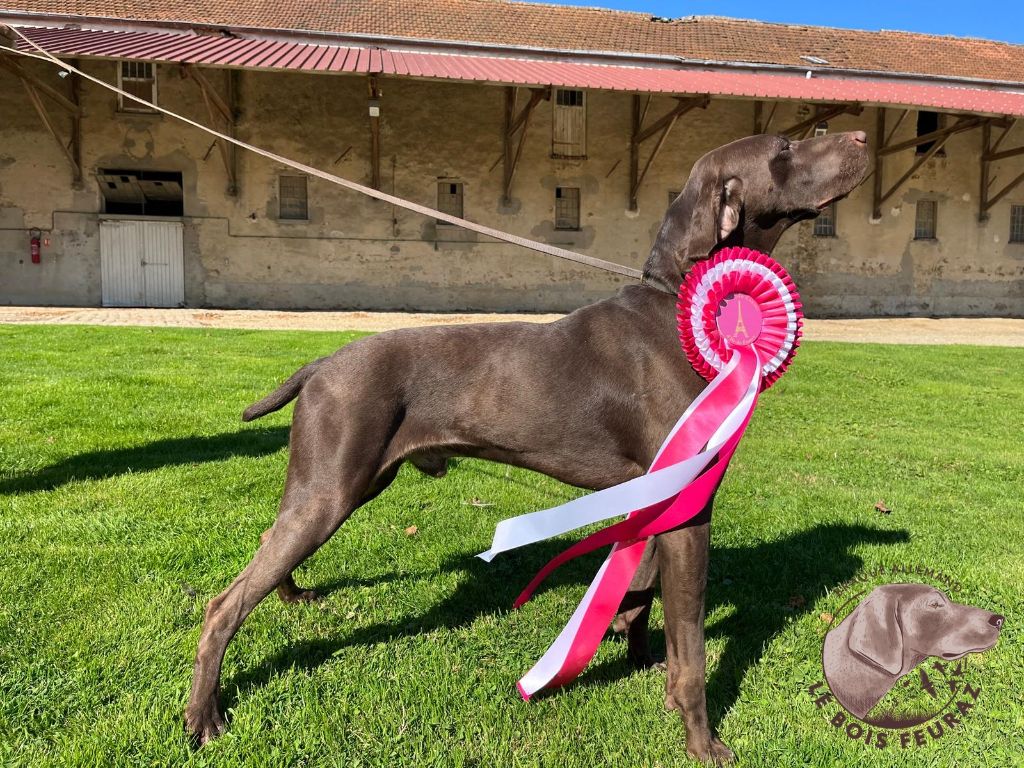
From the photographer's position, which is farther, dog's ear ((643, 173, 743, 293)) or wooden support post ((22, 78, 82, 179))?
wooden support post ((22, 78, 82, 179))

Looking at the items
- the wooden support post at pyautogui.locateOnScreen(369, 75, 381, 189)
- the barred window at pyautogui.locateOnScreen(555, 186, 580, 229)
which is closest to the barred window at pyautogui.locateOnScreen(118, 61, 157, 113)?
the wooden support post at pyautogui.locateOnScreen(369, 75, 381, 189)

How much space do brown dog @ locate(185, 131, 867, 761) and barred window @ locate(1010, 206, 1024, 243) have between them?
24.4 metres

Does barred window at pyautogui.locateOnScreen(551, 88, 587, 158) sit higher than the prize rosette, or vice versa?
barred window at pyautogui.locateOnScreen(551, 88, 587, 158)

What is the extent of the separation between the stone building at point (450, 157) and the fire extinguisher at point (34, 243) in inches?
2.6

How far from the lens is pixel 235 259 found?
60.8ft

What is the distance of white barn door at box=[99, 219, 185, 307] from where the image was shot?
1812cm

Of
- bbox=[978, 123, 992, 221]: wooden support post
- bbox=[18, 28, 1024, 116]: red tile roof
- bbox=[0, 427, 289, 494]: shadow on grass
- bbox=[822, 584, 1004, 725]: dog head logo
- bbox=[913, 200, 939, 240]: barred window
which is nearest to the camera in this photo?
bbox=[822, 584, 1004, 725]: dog head logo

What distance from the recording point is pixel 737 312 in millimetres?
2297

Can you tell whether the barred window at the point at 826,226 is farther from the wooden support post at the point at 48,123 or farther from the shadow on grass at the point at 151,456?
the wooden support post at the point at 48,123

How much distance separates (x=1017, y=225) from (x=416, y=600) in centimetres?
2544

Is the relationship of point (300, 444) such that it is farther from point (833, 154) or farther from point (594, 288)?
point (594, 288)

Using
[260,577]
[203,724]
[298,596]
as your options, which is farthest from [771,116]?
[203,724]

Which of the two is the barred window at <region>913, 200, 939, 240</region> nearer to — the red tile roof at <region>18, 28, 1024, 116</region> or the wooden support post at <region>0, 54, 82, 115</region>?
the red tile roof at <region>18, 28, 1024, 116</region>

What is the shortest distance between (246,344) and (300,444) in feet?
28.9
